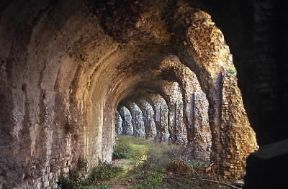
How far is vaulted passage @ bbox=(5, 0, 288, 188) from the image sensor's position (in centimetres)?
614

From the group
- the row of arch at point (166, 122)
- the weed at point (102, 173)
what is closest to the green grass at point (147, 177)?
the weed at point (102, 173)

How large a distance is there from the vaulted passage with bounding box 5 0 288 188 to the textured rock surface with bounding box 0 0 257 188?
0.02 meters

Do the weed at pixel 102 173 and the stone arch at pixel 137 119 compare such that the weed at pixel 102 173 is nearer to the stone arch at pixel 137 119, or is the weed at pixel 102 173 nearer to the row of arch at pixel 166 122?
the row of arch at pixel 166 122

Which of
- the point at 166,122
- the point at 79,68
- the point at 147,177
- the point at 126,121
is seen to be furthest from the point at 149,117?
the point at 79,68

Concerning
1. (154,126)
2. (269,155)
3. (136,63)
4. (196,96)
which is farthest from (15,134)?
(154,126)

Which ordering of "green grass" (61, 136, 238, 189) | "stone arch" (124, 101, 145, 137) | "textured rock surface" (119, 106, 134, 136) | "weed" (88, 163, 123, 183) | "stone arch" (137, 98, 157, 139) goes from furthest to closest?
"textured rock surface" (119, 106, 134, 136)
"stone arch" (124, 101, 145, 137)
"stone arch" (137, 98, 157, 139)
"weed" (88, 163, 123, 183)
"green grass" (61, 136, 238, 189)

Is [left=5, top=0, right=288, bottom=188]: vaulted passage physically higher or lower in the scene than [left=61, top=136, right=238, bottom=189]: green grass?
higher

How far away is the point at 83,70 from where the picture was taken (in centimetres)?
1028

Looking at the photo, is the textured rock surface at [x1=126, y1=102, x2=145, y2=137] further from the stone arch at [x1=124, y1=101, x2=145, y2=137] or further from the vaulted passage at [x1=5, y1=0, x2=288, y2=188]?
the vaulted passage at [x1=5, y1=0, x2=288, y2=188]

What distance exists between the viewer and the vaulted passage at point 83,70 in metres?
6.14

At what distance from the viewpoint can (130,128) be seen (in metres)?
38.5

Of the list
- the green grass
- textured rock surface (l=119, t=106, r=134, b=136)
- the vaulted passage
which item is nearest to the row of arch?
textured rock surface (l=119, t=106, r=134, b=136)

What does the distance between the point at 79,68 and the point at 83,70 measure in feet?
1.29

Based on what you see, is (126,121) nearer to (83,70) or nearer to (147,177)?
(147,177)
